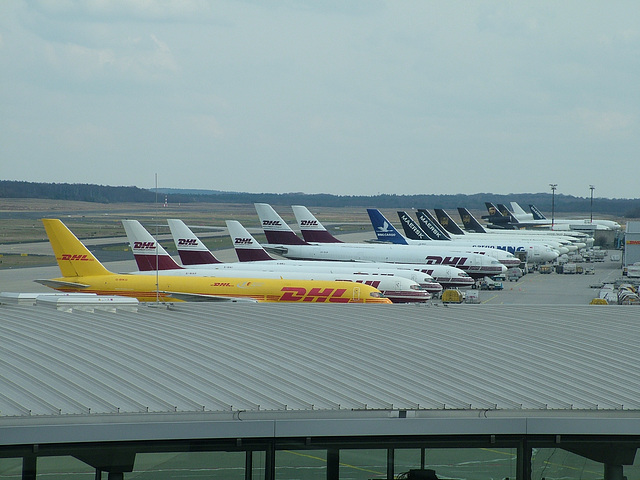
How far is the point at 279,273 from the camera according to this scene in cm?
5809

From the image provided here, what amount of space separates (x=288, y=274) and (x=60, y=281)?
1637 centimetres

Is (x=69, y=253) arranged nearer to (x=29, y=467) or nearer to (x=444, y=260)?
(x=29, y=467)

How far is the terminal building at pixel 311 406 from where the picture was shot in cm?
1241

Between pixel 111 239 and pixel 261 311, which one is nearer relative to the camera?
pixel 261 311

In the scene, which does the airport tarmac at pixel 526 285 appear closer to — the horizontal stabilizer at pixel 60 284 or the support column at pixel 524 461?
the horizontal stabilizer at pixel 60 284

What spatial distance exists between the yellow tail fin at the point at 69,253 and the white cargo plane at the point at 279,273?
189 inches

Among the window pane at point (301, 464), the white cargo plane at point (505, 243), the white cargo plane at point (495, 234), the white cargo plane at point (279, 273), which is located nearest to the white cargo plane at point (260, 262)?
the white cargo plane at point (279, 273)

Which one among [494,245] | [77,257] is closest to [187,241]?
[77,257]

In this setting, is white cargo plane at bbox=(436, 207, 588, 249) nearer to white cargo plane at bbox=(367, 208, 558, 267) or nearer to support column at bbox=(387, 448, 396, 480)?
white cargo plane at bbox=(367, 208, 558, 267)

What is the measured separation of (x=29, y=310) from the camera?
2112cm

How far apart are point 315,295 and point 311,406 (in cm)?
3813

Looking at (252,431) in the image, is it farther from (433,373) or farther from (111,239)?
(111,239)

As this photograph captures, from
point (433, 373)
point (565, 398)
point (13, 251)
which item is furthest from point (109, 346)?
point (13, 251)

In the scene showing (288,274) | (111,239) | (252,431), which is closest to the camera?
(252,431)
